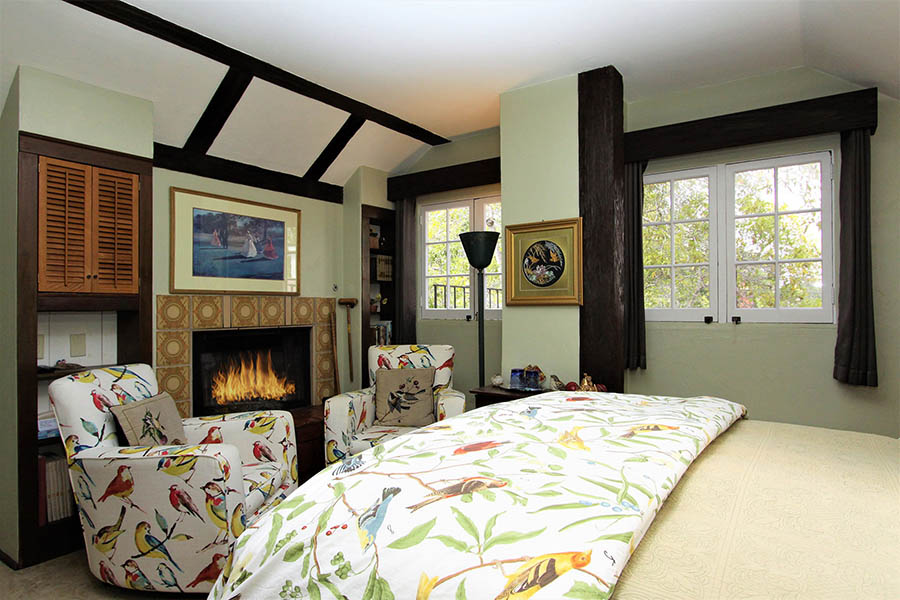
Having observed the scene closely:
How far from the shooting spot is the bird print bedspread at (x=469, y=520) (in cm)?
80

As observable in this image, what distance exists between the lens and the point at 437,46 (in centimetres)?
308

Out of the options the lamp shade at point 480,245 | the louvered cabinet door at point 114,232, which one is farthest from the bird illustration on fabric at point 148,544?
the lamp shade at point 480,245

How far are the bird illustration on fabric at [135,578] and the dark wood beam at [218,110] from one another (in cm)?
264

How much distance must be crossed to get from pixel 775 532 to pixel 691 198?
314 centimetres

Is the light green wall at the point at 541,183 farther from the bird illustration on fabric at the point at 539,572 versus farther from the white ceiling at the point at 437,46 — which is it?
the bird illustration on fabric at the point at 539,572

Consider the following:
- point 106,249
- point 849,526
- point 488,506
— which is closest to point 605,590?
point 488,506

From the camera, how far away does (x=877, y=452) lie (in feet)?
4.85

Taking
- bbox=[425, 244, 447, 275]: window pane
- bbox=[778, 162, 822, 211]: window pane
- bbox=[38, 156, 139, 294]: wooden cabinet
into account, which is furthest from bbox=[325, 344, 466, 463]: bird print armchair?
bbox=[778, 162, 822, 211]: window pane

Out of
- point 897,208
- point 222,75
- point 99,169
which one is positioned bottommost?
point 897,208

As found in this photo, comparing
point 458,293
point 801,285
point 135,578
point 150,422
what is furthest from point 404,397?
point 801,285

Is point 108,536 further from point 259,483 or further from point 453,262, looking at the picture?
point 453,262

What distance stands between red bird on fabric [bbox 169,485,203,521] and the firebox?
1.83m

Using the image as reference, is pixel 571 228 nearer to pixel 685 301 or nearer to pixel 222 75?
pixel 685 301

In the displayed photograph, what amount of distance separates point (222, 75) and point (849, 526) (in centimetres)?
364
